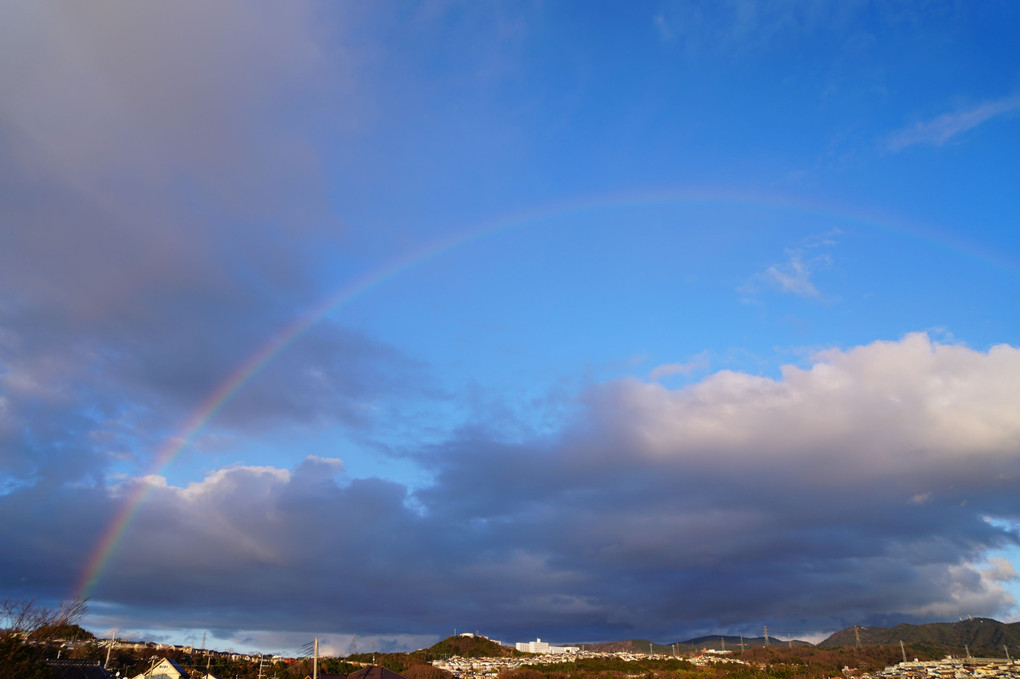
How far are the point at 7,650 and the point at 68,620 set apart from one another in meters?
15.0

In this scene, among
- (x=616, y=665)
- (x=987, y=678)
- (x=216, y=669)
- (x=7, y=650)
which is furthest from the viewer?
(x=616, y=665)

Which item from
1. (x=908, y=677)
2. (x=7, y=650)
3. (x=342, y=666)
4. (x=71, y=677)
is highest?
(x=7, y=650)

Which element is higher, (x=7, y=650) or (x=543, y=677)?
(x=7, y=650)

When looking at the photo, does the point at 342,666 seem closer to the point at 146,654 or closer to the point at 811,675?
the point at 146,654

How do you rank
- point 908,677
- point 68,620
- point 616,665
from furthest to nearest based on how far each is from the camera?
point 616,665, point 908,677, point 68,620

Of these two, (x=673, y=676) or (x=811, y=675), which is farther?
(x=811, y=675)

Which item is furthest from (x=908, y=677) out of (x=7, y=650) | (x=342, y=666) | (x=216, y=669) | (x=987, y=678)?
(x=7, y=650)

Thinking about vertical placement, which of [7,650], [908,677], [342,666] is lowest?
[908,677]

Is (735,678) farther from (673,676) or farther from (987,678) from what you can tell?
(987,678)

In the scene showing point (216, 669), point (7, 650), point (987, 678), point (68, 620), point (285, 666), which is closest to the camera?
point (7, 650)

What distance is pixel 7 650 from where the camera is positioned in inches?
1626

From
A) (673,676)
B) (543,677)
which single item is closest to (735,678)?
(673,676)

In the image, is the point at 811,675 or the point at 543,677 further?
the point at 811,675

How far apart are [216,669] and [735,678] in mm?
111897
